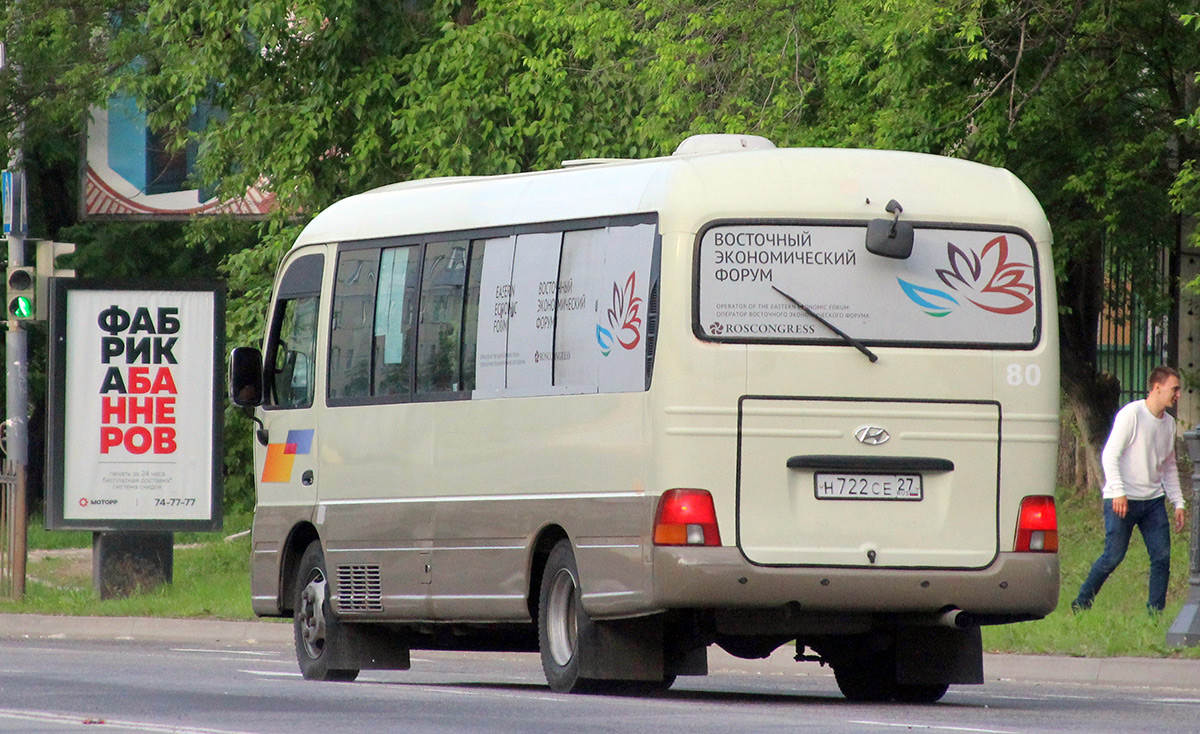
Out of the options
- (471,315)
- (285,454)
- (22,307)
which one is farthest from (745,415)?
(22,307)

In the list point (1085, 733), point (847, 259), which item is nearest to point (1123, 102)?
point (847, 259)

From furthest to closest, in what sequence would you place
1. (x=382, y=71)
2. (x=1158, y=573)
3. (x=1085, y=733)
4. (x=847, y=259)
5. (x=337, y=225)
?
(x=382, y=71)
(x=1158, y=573)
(x=337, y=225)
(x=847, y=259)
(x=1085, y=733)

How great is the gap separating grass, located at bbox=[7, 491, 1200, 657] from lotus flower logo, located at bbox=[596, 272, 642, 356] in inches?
169

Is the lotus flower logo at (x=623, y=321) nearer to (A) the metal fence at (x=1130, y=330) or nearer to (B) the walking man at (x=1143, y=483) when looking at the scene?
(B) the walking man at (x=1143, y=483)

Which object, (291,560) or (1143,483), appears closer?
(291,560)

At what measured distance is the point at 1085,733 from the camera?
952cm

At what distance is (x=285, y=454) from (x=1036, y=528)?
489cm

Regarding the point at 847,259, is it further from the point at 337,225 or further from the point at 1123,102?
the point at 1123,102

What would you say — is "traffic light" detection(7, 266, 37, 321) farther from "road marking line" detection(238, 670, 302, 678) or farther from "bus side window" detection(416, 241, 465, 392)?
"bus side window" detection(416, 241, 465, 392)

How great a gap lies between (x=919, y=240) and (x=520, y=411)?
222cm

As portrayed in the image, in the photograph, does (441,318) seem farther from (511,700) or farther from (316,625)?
(511,700)

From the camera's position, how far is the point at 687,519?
36.0 ft

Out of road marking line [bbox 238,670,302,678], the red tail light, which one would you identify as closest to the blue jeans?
road marking line [bbox 238,670,302,678]

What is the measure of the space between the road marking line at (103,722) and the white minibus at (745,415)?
2507 mm
